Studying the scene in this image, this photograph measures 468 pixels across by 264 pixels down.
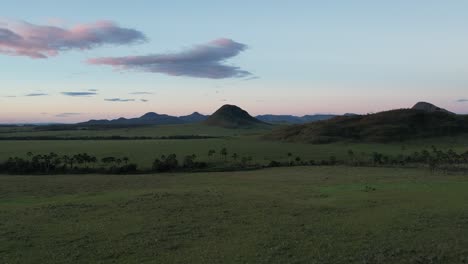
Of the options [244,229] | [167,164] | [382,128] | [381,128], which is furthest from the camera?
[381,128]

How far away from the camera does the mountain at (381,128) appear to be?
12925cm

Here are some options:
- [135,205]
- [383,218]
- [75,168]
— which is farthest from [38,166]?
[383,218]

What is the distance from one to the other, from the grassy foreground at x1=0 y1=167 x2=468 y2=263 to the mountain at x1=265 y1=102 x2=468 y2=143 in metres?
99.6

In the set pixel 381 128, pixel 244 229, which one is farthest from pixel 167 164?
pixel 381 128

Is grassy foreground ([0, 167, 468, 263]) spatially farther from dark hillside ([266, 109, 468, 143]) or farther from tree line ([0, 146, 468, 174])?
dark hillside ([266, 109, 468, 143])

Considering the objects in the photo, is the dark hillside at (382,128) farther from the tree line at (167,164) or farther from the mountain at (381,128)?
the tree line at (167,164)

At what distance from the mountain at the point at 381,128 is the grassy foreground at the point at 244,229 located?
9963 centimetres

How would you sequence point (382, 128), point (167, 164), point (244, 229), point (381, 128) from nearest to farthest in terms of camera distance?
point (244, 229) < point (167, 164) < point (382, 128) < point (381, 128)

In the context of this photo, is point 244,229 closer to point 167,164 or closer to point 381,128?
point 167,164

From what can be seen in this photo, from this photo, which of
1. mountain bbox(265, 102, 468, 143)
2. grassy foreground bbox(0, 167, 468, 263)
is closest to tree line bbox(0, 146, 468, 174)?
grassy foreground bbox(0, 167, 468, 263)

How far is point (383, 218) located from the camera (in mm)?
20516

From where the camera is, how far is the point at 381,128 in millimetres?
135500

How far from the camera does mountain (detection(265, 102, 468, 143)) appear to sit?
12925cm

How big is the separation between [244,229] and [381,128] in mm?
125939
